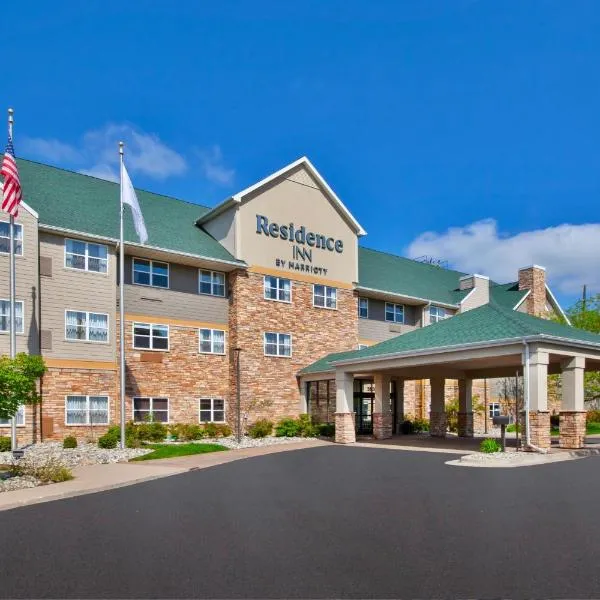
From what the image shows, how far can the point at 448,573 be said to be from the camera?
7.13 meters

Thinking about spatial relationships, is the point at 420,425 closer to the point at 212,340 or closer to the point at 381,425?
the point at 381,425

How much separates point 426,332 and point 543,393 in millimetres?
6631

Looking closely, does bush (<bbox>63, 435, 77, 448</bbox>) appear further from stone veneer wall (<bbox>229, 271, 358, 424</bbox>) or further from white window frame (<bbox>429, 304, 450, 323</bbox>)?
white window frame (<bbox>429, 304, 450, 323</bbox>)

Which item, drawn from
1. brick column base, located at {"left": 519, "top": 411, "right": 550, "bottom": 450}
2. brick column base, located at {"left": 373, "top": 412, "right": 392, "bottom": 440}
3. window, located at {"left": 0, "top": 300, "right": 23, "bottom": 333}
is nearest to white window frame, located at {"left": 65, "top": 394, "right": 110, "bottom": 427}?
window, located at {"left": 0, "top": 300, "right": 23, "bottom": 333}

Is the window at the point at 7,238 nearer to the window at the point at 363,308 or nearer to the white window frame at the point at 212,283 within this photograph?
the white window frame at the point at 212,283

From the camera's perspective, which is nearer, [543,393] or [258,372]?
[543,393]

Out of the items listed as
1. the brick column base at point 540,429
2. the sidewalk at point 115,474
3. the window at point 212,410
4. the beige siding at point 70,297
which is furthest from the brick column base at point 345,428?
the beige siding at point 70,297

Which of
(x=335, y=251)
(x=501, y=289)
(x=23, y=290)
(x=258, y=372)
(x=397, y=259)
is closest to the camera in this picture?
(x=23, y=290)

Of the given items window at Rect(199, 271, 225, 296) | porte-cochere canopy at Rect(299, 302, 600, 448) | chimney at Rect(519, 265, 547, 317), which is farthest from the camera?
chimney at Rect(519, 265, 547, 317)

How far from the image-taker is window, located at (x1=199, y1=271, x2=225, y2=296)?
30922mm

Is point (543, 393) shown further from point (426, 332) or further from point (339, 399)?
point (339, 399)

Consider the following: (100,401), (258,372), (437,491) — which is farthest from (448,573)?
(258,372)

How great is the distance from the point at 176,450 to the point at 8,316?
8.23 m

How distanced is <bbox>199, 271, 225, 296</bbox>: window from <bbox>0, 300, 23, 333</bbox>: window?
8.71 m
